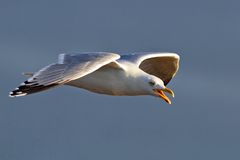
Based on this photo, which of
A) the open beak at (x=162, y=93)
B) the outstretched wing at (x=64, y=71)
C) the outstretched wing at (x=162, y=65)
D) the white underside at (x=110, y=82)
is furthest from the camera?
the outstretched wing at (x=162, y=65)

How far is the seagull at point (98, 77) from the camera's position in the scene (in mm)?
10180

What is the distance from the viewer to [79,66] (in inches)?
416

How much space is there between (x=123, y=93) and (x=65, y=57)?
75cm

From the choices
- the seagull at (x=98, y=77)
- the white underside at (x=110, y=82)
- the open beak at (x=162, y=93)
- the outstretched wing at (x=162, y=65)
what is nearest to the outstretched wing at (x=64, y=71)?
the seagull at (x=98, y=77)

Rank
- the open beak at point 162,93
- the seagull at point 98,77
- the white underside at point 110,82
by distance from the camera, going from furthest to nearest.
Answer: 1. the open beak at point 162,93
2. the white underside at point 110,82
3. the seagull at point 98,77

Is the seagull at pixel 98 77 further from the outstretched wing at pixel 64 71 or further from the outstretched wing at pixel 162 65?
the outstretched wing at pixel 162 65

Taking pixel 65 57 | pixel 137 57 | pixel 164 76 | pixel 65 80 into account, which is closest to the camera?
pixel 65 80

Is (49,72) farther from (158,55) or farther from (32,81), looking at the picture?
(158,55)

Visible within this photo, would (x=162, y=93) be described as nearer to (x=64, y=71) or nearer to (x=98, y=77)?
(x=98, y=77)

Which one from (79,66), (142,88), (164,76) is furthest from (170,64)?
(79,66)

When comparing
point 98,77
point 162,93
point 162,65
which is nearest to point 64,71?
point 98,77

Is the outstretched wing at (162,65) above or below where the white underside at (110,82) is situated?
above

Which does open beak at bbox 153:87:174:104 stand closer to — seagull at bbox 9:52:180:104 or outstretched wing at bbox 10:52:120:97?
seagull at bbox 9:52:180:104

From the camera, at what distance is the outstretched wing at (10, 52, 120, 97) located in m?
10.1
